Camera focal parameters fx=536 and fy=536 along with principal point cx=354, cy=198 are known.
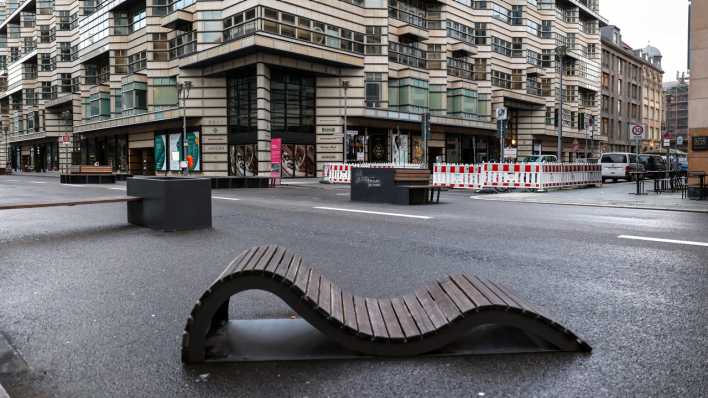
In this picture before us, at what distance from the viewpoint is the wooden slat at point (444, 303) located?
3418 millimetres

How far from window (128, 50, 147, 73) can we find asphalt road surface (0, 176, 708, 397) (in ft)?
118

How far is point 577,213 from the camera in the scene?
12.8 metres

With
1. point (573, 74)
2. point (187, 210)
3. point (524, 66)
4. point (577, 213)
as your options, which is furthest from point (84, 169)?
point (573, 74)

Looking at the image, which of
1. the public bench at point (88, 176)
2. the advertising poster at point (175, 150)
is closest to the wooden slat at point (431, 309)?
the public bench at point (88, 176)

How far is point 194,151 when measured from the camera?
39812 millimetres

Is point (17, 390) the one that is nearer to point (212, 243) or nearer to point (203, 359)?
point (203, 359)

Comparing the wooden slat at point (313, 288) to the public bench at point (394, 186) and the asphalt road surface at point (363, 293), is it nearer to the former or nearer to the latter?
the asphalt road surface at point (363, 293)

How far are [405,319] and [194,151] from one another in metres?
38.4

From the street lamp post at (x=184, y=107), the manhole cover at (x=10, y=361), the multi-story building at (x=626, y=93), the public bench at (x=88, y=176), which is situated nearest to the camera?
the manhole cover at (x=10, y=361)

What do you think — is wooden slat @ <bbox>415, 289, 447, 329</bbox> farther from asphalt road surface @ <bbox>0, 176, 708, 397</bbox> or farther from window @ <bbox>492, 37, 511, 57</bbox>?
window @ <bbox>492, 37, 511, 57</bbox>

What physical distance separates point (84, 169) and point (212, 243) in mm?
26238

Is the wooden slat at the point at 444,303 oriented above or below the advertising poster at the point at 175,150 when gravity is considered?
below

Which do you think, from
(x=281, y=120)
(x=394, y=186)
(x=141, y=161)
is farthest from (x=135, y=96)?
(x=394, y=186)

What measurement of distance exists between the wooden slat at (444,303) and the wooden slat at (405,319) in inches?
8.7
